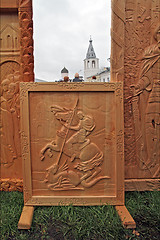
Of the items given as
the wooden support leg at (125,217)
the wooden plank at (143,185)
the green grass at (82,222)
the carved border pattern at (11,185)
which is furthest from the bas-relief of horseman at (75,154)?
the carved border pattern at (11,185)

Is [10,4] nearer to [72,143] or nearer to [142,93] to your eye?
[72,143]

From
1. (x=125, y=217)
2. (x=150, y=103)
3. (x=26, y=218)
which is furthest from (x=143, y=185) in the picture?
(x=26, y=218)

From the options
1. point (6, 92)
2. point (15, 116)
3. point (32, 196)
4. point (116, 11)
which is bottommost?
point (32, 196)

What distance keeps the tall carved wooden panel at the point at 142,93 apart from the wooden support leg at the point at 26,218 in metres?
1.40

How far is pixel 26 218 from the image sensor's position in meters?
1.80

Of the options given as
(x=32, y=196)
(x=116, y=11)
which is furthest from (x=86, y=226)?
(x=116, y=11)

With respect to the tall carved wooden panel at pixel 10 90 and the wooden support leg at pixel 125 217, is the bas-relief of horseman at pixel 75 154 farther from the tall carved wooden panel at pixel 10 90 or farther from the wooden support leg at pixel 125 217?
the tall carved wooden panel at pixel 10 90

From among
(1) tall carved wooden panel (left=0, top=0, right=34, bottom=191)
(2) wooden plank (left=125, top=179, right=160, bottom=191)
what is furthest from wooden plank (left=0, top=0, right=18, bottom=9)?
(2) wooden plank (left=125, top=179, right=160, bottom=191)

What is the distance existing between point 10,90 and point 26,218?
1744 mm

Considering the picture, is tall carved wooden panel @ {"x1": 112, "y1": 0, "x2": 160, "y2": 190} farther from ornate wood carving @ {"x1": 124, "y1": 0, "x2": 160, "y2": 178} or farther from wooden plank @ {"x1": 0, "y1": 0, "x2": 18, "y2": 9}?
wooden plank @ {"x1": 0, "y1": 0, "x2": 18, "y2": 9}

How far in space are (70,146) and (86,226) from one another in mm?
912

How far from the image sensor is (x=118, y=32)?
210 centimetres

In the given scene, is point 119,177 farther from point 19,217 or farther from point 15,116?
point 15,116

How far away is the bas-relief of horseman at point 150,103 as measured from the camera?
225cm
